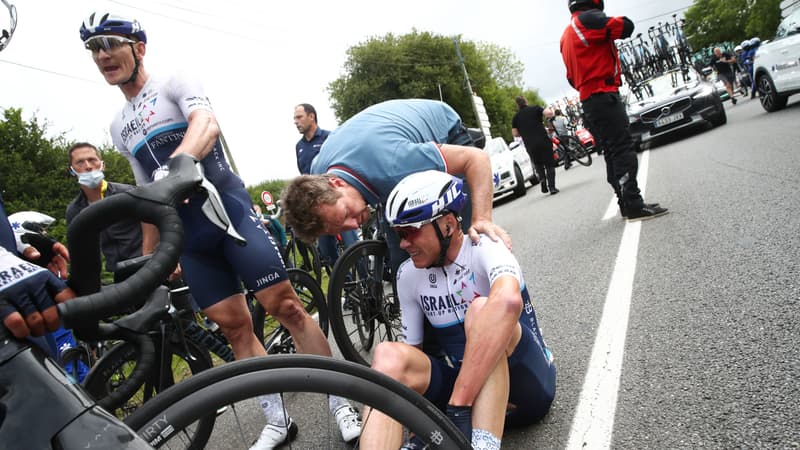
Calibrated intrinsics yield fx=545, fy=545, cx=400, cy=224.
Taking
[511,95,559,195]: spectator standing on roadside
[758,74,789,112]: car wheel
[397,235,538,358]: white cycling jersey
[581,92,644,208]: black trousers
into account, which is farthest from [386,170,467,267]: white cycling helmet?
[758,74,789,112]: car wheel

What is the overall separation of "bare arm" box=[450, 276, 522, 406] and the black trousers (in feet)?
13.1

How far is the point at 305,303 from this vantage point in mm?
4332

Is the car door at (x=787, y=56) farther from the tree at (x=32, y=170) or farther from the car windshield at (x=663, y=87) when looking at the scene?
the tree at (x=32, y=170)

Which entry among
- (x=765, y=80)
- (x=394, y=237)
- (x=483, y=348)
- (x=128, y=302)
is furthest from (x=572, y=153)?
(x=128, y=302)

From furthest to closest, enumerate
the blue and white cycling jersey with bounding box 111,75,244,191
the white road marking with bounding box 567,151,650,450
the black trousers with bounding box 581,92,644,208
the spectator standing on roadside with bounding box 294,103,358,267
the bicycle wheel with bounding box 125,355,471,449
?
the spectator standing on roadside with bounding box 294,103,358,267 → the black trousers with bounding box 581,92,644,208 → the blue and white cycling jersey with bounding box 111,75,244,191 → the white road marking with bounding box 567,151,650,450 → the bicycle wheel with bounding box 125,355,471,449

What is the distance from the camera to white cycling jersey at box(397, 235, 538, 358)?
2.45 m

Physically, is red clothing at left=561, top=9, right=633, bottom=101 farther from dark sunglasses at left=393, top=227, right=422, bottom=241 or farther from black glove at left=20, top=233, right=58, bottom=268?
black glove at left=20, top=233, right=58, bottom=268

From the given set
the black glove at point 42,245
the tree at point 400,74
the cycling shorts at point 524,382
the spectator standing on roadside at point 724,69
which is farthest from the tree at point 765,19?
the black glove at point 42,245

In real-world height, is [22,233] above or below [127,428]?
above

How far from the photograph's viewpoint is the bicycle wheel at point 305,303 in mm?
3703

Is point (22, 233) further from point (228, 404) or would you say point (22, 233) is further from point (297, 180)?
point (228, 404)

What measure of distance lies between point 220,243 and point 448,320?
1.33m

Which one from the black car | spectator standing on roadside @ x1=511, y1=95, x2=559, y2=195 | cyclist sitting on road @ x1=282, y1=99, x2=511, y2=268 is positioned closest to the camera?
cyclist sitting on road @ x1=282, y1=99, x2=511, y2=268

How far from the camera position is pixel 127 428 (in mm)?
1048
